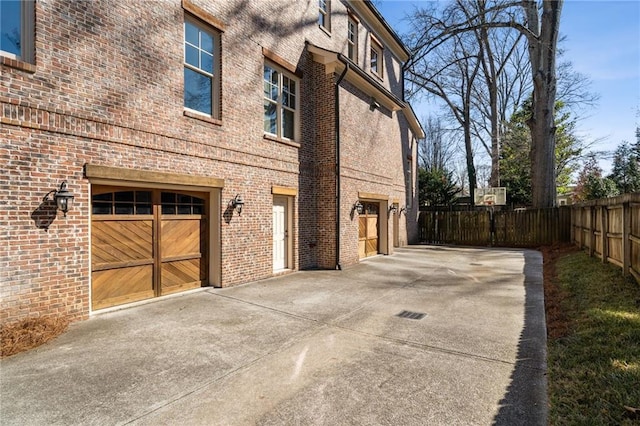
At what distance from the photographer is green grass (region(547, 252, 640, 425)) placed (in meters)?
2.69

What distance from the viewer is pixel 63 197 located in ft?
15.9

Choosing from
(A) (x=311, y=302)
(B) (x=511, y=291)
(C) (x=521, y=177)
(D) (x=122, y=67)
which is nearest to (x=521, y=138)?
(C) (x=521, y=177)

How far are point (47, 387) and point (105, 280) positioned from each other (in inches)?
110

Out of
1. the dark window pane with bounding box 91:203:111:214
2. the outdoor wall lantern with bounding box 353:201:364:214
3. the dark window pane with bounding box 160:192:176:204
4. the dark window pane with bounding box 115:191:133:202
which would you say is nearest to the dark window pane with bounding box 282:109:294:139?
the outdoor wall lantern with bounding box 353:201:364:214

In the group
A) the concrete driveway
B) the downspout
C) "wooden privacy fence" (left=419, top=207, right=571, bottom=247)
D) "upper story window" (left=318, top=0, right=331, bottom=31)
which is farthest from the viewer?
"wooden privacy fence" (left=419, top=207, right=571, bottom=247)

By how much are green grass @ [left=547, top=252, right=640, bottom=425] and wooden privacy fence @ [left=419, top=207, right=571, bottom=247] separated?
35.4 feet

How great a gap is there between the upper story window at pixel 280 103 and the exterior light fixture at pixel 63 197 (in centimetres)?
496

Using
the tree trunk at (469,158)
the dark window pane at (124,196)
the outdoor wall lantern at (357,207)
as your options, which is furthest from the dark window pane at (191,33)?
the tree trunk at (469,158)

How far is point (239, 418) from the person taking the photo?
277 centimetres

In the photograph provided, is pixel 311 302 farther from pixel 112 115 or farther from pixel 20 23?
pixel 20 23

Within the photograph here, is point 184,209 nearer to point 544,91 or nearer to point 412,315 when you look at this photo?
point 412,315

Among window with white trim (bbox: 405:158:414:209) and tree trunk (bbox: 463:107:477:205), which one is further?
tree trunk (bbox: 463:107:477:205)

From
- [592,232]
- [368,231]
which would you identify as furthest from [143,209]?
[592,232]

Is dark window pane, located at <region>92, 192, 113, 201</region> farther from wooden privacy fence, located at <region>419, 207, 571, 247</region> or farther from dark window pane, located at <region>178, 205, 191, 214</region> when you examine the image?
wooden privacy fence, located at <region>419, 207, 571, 247</region>
